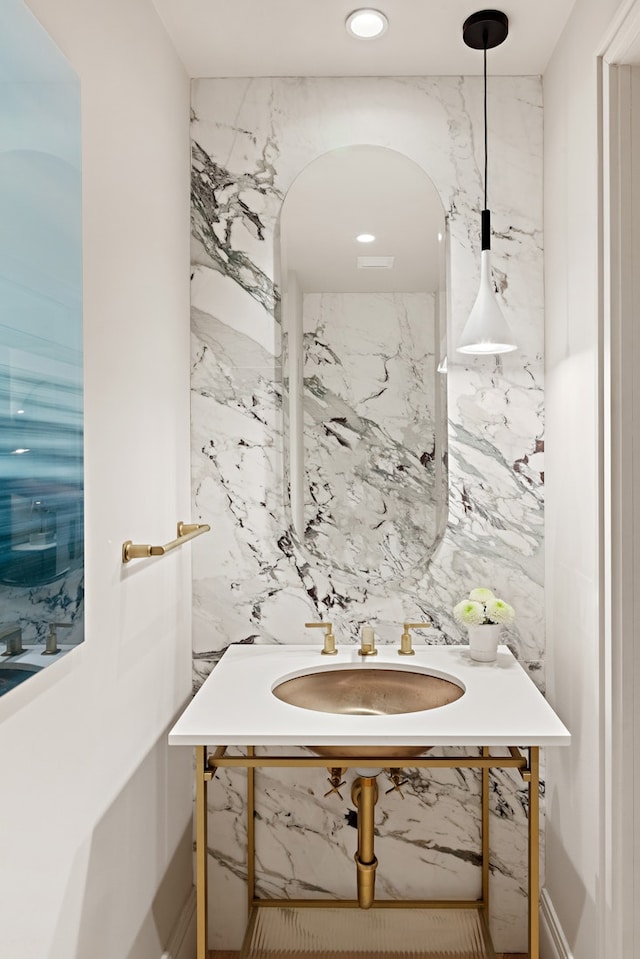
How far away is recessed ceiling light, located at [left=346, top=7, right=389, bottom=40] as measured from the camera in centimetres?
169

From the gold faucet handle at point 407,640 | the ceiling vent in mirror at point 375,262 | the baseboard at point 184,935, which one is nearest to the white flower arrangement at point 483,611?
the gold faucet handle at point 407,640

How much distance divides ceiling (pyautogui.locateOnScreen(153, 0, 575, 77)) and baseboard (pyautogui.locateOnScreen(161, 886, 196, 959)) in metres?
2.18

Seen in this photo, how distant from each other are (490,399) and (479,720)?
2.86 ft

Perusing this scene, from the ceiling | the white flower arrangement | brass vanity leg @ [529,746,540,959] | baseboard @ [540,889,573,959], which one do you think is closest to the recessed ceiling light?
the ceiling

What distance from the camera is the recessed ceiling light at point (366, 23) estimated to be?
5.55 feet

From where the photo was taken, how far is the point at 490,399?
1.98 metres

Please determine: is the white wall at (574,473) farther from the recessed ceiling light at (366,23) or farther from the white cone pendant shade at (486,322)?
the recessed ceiling light at (366,23)

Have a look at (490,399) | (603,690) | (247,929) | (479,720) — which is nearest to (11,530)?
(479,720)

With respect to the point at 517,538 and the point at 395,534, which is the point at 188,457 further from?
the point at 517,538

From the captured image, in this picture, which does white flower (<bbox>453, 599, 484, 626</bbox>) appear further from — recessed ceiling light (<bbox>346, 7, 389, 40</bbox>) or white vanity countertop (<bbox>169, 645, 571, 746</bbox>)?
recessed ceiling light (<bbox>346, 7, 389, 40</bbox>)

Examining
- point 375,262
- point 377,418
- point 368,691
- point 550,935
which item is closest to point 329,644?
point 368,691

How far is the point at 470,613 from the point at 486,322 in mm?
713

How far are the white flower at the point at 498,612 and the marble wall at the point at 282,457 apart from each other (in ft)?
0.60

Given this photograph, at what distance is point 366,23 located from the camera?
5.64 feet
